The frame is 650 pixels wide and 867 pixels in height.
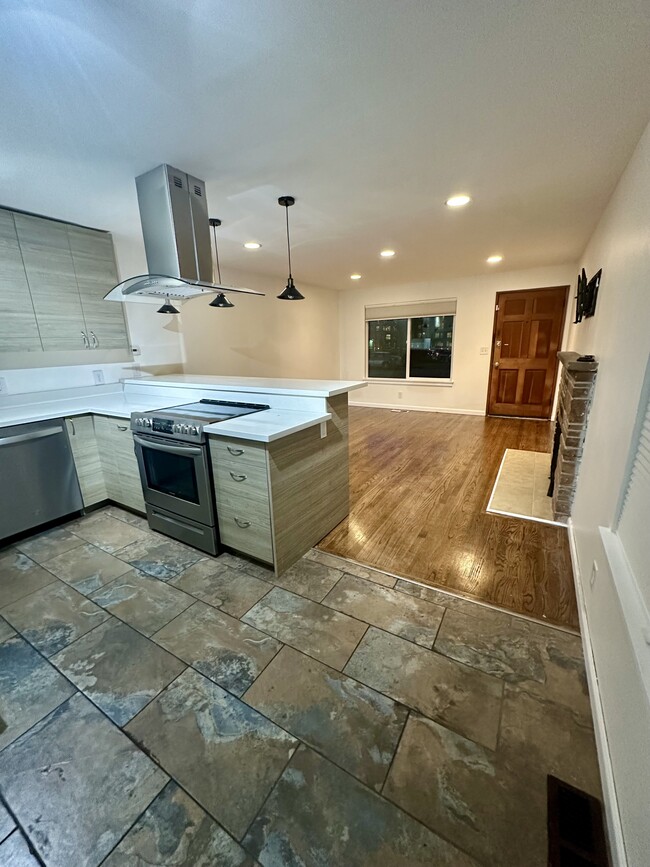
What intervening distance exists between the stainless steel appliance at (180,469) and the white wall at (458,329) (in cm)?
378

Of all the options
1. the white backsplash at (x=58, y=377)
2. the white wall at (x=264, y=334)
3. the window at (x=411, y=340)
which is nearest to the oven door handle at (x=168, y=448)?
the white backsplash at (x=58, y=377)

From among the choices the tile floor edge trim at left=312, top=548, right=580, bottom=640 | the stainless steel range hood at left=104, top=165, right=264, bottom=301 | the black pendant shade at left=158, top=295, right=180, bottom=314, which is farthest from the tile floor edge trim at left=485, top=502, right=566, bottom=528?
the black pendant shade at left=158, top=295, right=180, bottom=314

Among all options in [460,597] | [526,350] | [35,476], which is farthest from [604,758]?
[526,350]

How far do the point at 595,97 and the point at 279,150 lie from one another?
1520mm

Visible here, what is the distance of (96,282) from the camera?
317cm

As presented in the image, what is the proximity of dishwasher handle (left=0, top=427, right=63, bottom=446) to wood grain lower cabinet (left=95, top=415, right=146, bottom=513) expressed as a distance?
0.30 m

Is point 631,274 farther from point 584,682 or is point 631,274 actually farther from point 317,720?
point 317,720

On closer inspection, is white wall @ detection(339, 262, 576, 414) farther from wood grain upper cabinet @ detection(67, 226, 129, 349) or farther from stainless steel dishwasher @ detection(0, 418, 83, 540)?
stainless steel dishwasher @ detection(0, 418, 83, 540)

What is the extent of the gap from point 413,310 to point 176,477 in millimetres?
5538

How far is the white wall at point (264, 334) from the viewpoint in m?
4.28

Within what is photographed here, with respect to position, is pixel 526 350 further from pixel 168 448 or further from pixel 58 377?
pixel 58 377

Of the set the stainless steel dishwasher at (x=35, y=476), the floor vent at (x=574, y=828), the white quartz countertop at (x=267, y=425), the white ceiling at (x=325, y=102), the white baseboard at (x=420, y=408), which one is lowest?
the floor vent at (x=574, y=828)

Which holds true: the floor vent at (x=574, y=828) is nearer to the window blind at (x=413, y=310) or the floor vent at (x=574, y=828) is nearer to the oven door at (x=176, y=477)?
the oven door at (x=176, y=477)

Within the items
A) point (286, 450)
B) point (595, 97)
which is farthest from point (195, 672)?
point (595, 97)
